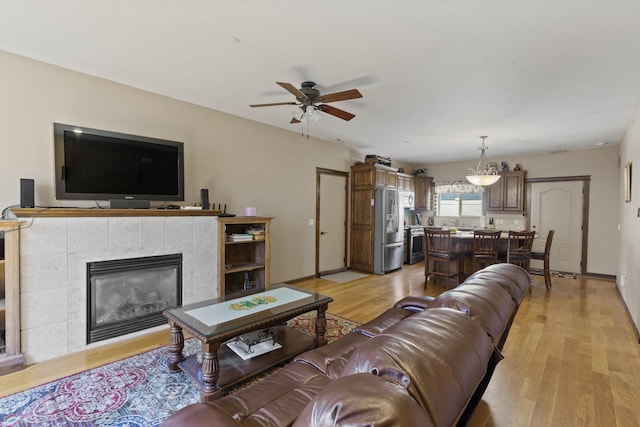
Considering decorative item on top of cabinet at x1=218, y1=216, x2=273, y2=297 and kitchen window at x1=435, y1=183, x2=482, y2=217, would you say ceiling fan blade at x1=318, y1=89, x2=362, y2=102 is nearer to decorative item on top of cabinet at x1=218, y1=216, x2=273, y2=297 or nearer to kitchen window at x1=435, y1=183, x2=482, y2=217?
decorative item on top of cabinet at x1=218, y1=216, x2=273, y2=297

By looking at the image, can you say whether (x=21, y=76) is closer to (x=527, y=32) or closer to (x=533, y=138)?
(x=527, y=32)

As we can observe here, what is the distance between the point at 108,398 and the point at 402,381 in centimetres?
231

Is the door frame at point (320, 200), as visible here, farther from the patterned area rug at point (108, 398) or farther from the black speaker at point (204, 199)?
the patterned area rug at point (108, 398)

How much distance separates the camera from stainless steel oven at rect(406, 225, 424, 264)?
7.15m

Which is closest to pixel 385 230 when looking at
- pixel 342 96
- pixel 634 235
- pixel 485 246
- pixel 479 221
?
pixel 485 246

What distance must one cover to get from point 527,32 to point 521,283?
5.88 feet

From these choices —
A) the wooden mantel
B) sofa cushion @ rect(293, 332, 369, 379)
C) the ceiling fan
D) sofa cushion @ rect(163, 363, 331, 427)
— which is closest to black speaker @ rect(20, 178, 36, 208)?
the wooden mantel

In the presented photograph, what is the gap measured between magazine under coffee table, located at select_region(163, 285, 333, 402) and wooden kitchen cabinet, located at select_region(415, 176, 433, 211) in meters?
5.79

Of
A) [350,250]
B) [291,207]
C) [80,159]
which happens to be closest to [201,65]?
[80,159]

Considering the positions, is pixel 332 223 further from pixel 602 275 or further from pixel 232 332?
pixel 602 275

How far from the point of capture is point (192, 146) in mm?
3721

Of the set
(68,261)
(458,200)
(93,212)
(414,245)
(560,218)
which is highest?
(458,200)

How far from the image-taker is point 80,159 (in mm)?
2855

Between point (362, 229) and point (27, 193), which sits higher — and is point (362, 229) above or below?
below
